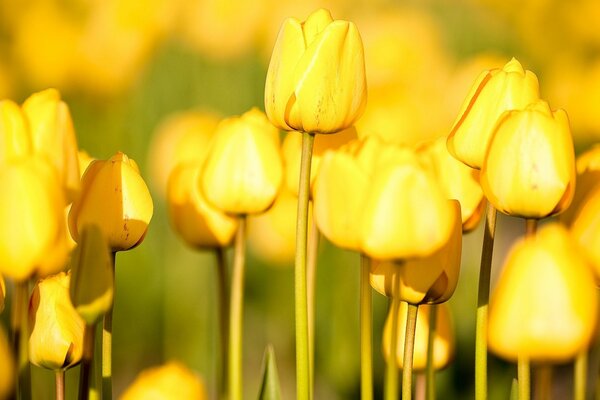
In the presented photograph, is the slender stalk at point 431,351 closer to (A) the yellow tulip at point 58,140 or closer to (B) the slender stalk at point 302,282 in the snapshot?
(B) the slender stalk at point 302,282

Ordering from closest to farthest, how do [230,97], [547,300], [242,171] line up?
[547,300] < [242,171] < [230,97]

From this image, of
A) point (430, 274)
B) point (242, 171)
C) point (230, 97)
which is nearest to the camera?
point (430, 274)

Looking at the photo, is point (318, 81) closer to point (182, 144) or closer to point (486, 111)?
point (486, 111)

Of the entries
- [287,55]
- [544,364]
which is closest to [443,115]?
[287,55]

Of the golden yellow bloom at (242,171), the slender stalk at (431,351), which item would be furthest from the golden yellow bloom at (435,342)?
the golden yellow bloom at (242,171)

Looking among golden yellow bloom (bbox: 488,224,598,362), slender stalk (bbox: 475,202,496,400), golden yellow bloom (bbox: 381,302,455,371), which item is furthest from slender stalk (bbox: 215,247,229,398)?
golden yellow bloom (bbox: 488,224,598,362)

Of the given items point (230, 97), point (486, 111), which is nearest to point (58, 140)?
point (486, 111)

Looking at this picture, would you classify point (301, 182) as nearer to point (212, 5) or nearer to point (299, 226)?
point (299, 226)
